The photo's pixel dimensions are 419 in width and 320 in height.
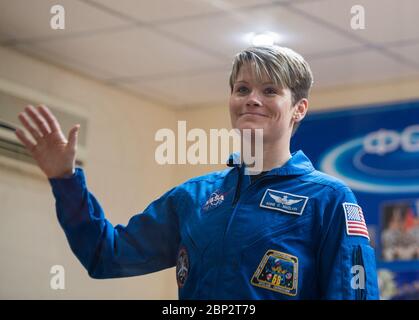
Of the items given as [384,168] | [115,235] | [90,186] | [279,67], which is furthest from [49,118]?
[384,168]

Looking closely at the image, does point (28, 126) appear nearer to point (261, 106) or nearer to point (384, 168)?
point (261, 106)

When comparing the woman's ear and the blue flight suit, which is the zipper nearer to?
the blue flight suit

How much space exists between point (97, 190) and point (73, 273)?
432mm

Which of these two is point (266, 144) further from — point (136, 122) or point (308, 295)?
point (136, 122)

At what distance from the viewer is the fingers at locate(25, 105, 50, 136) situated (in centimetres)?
136

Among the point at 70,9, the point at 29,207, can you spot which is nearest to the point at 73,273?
the point at 29,207

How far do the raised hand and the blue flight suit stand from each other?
1.1 inches

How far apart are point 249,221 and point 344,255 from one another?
0.55ft

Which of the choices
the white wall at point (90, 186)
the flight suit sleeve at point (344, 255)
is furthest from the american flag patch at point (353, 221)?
the white wall at point (90, 186)

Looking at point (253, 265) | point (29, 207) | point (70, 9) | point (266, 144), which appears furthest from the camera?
point (29, 207)

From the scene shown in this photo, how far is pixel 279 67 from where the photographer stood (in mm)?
1472

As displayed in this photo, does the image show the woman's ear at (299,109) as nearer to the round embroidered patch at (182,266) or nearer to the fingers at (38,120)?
the round embroidered patch at (182,266)

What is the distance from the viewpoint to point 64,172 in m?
1.42

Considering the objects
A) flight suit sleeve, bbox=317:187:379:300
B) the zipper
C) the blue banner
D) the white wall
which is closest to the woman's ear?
flight suit sleeve, bbox=317:187:379:300
